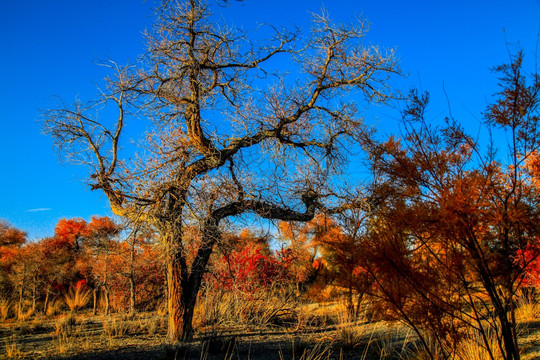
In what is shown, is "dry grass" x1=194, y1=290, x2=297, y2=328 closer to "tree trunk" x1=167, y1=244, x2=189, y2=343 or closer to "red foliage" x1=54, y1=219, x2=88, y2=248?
"tree trunk" x1=167, y1=244, x2=189, y2=343

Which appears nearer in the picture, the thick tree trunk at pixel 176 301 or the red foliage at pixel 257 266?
the thick tree trunk at pixel 176 301

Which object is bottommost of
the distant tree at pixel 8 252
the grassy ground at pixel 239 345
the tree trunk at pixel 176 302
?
the grassy ground at pixel 239 345

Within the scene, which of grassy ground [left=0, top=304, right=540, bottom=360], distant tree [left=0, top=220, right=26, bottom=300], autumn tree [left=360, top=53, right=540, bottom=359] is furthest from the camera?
distant tree [left=0, top=220, right=26, bottom=300]

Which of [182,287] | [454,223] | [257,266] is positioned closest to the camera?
[454,223]

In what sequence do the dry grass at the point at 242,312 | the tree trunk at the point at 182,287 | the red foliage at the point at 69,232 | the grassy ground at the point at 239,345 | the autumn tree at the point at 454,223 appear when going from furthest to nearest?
1. the red foliage at the point at 69,232
2. the dry grass at the point at 242,312
3. the tree trunk at the point at 182,287
4. the grassy ground at the point at 239,345
5. the autumn tree at the point at 454,223

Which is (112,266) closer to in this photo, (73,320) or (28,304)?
(28,304)

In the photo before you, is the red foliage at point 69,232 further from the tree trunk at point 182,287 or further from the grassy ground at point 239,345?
the tree trunk at point 182,287

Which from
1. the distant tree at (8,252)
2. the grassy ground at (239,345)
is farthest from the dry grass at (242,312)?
the distant tree at (8,252)

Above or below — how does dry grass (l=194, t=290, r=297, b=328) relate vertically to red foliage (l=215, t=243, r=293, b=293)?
below

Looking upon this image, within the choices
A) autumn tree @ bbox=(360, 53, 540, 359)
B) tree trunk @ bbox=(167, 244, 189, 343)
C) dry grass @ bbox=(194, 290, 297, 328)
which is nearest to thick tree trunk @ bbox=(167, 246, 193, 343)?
tree trunk @ bbox=(167, 244, 189, 343)

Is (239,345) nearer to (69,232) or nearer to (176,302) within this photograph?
(176,302)

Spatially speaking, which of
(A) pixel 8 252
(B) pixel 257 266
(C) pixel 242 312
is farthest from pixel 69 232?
(C) pixel 242 312

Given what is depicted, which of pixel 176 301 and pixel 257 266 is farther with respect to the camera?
pixel 257 266

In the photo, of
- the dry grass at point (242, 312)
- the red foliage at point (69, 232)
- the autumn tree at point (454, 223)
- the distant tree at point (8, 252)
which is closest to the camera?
the autumn tree at point (454, 223)
